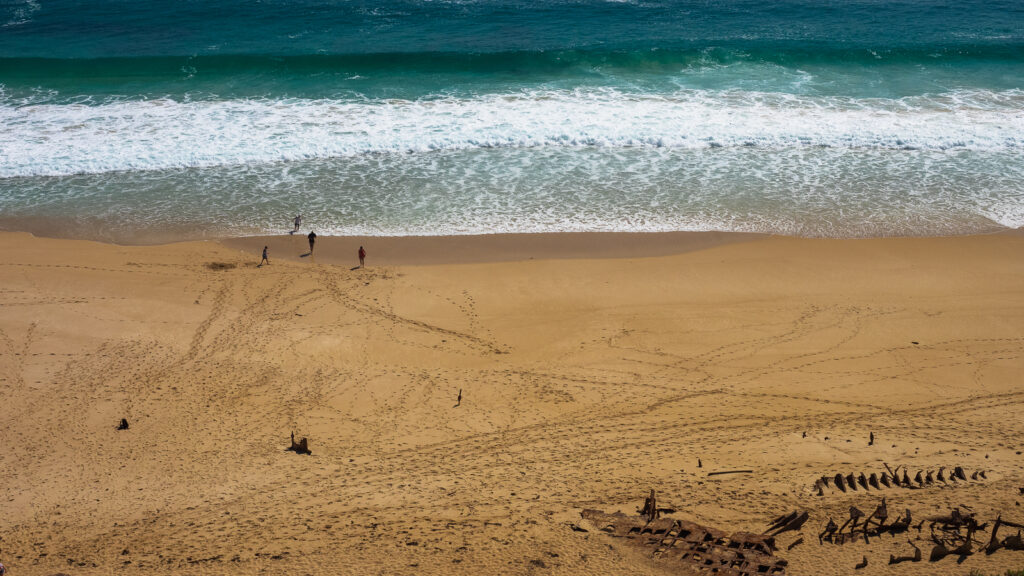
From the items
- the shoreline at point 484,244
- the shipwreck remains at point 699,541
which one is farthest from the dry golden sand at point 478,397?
the shipwreck remains at point 699,541

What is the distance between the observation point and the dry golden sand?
10508mm

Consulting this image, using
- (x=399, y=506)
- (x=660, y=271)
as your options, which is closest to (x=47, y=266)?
(x=399, y=506)

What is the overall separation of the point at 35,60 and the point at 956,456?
32766 millimetres

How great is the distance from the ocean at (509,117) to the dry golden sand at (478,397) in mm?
1817

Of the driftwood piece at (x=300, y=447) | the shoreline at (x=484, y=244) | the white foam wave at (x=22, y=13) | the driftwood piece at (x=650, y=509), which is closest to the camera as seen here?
the driftwood piece at (x=650, y=509)

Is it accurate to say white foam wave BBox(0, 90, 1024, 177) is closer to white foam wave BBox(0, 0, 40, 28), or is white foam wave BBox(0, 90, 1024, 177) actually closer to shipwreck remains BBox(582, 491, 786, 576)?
white foam wave BBox(0, 0, 40, 28)

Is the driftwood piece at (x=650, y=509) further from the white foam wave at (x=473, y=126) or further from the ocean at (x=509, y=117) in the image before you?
the white foam wave at (x=473, y=126)

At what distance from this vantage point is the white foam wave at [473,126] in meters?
23.3

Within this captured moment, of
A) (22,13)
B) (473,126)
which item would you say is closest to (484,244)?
(473,126)

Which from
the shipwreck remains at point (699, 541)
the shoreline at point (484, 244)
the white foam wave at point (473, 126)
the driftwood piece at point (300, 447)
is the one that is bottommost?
the shipwreck remains at point (699, 541)

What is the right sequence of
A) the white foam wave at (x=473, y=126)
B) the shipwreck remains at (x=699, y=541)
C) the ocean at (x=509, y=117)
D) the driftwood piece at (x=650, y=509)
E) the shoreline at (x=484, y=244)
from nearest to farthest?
the shipwreck remains at (x=699, y=541) < the driftwood piece at (x=650, y=509) < the shoreline at (x=484, y=244) < the ocean at (x=509, y=117) < the white foam wave at (x=473, y=126)

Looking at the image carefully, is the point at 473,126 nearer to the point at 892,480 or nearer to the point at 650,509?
the point at 650,509

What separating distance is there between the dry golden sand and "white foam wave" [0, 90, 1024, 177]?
5784 mm

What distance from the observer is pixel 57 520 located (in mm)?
10812
